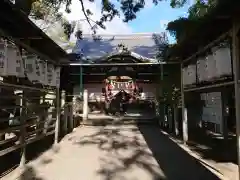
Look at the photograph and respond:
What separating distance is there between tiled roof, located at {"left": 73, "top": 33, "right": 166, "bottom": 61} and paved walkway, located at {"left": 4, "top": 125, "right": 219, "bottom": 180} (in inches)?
250

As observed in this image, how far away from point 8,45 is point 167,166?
4.43 meters

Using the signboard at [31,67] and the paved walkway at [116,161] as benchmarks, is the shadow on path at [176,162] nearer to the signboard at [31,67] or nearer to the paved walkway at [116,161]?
the paved walkway at [116,161]

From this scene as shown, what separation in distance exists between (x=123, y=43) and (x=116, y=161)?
44.2ft

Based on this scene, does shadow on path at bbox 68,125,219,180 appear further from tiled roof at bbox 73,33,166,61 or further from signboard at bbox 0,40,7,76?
tiled roof at bbox 73,33,166,61

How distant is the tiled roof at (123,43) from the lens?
56.1 ft

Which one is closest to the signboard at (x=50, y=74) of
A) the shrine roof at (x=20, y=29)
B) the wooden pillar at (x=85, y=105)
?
the shrine roof at (x=20, y=29)

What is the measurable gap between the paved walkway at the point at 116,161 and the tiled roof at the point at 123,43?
6.35 meters

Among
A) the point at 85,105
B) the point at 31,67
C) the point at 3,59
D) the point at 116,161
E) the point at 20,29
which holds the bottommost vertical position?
the point at 116,161

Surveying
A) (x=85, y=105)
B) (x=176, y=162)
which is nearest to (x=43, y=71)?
(x=176, y=162)

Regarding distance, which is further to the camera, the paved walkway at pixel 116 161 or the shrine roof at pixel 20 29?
the paved walkway at pixel 116 161

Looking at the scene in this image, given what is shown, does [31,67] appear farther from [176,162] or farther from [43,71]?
[176,162]

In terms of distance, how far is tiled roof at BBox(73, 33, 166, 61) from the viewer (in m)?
17.1

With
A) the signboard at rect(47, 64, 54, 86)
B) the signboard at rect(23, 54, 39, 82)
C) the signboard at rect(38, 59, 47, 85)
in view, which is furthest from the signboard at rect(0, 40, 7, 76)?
the signboard at rect(47, 64, 54, 86)

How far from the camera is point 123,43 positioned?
2016cm
